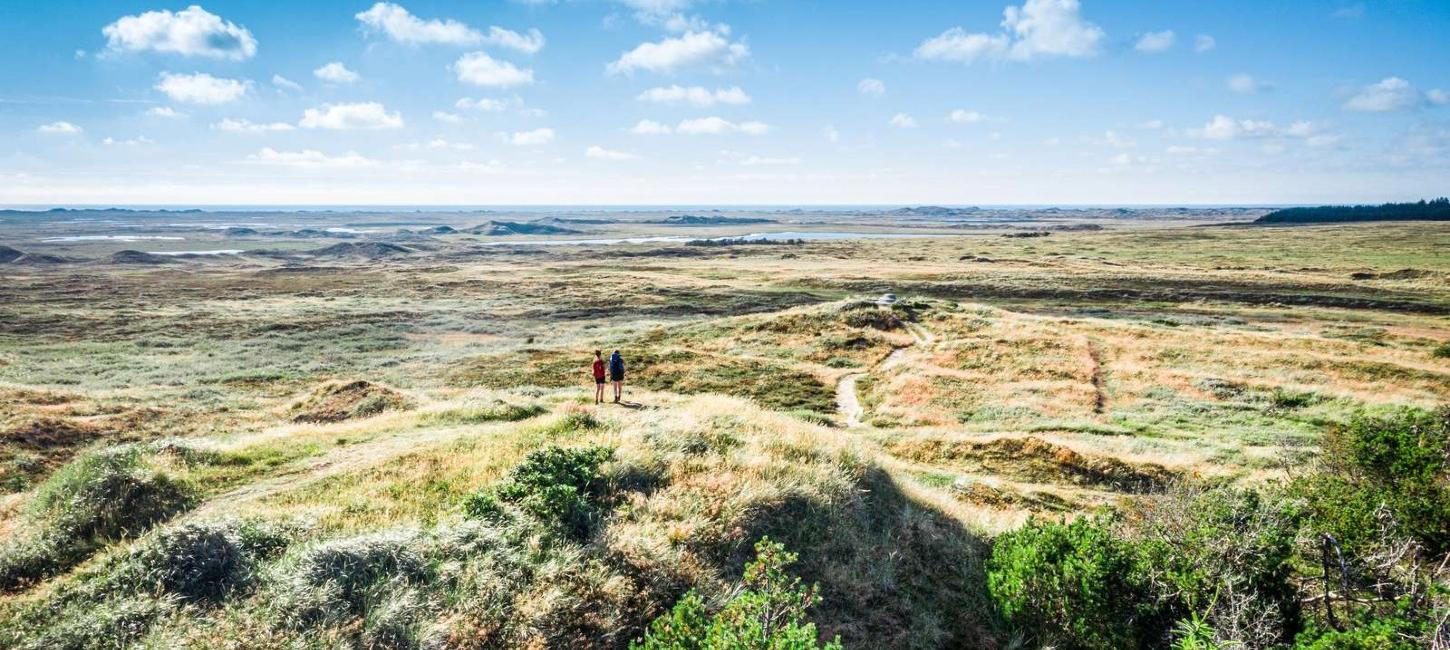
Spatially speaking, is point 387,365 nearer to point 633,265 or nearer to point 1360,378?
point 1360,378

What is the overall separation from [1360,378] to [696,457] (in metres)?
39.2

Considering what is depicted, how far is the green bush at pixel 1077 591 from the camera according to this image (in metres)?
8.54

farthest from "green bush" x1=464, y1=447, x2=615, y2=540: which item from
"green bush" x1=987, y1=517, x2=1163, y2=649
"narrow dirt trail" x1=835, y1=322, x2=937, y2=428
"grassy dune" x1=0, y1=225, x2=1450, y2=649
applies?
"narrow dirt trail" x1=835, y1=322, x2=937, y2=428

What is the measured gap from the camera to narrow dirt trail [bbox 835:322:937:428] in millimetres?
32638

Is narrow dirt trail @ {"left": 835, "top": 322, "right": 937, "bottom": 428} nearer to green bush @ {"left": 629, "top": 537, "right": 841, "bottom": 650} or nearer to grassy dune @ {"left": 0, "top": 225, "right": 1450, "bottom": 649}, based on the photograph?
grassy dune @ {"left": 0, "top": 225, "right": 1450, "bottom": 649}

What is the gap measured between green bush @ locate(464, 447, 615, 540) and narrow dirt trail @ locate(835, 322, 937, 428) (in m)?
20.3

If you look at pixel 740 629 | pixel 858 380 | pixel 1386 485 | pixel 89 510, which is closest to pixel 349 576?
pixel 740 629

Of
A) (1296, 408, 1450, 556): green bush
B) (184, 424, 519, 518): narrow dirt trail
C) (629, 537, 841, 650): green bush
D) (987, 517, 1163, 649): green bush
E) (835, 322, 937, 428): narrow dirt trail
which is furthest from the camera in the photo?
(835, 322, 937, 428): narrow dirt trail

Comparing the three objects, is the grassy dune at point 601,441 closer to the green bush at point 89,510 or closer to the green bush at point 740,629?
the green bush at point 89,510

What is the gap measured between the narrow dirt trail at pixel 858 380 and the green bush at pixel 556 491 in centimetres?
2032

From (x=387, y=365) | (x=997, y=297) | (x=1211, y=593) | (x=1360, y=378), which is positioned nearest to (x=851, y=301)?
(x=997, y=297)

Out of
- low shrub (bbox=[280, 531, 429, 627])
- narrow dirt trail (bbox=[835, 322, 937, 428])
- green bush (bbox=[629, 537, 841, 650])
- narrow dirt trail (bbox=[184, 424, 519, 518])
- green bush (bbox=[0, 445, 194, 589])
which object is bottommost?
narrow dirt trail (bbox=[835, 322, 937, 428])

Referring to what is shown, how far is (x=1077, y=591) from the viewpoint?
352 inches

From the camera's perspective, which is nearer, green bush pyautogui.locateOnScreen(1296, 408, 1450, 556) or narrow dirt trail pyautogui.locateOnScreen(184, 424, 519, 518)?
green bush pyautogui.locateOnScreen(1296, 408, 1450, 556)
